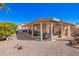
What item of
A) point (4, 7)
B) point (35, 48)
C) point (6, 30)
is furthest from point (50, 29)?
point (4, 7)

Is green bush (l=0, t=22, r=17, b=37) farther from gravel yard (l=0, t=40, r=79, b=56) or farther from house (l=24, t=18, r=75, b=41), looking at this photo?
house (l=24, t=18, r=75, b=41)

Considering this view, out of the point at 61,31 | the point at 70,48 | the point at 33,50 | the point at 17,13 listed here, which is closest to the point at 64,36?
the point at 61,31

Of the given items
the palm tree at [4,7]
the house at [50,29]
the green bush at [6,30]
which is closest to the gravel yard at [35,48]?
the green bush at [6,30]

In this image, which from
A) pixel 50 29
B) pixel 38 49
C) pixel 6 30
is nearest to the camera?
pixel 38 49

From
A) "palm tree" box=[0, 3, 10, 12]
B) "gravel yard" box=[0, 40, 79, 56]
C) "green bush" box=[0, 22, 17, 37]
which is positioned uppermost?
"palm tree" box=[0, 3, 10, 12]

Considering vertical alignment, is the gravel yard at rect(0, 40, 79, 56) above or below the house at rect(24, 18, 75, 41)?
below

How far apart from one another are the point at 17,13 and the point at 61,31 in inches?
122

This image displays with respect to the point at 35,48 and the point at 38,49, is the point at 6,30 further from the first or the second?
the point at 38,49

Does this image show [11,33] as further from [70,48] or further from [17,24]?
[70,48]

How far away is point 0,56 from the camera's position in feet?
25.5

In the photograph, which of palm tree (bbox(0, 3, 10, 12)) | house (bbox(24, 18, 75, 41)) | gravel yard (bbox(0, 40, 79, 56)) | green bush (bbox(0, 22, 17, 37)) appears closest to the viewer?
palm tree (bbox(0, 3, 10, 12))

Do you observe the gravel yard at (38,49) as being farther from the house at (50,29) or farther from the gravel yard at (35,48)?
the house at (50,29)

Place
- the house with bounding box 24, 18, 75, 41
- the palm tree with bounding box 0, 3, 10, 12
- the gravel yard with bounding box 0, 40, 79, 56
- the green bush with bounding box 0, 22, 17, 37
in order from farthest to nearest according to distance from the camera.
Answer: the house with bounding box 24, 18, 75, 41, the green bush with bounding box 0, 22, 17, 37, the gravel yard with bounding box 0, 40, 79, 56, the palm tree with bounding box 0, 3, 10, 12

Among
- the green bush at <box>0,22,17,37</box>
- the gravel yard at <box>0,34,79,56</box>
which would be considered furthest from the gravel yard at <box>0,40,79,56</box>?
the green bush at <box>0,22,17,37</box>
